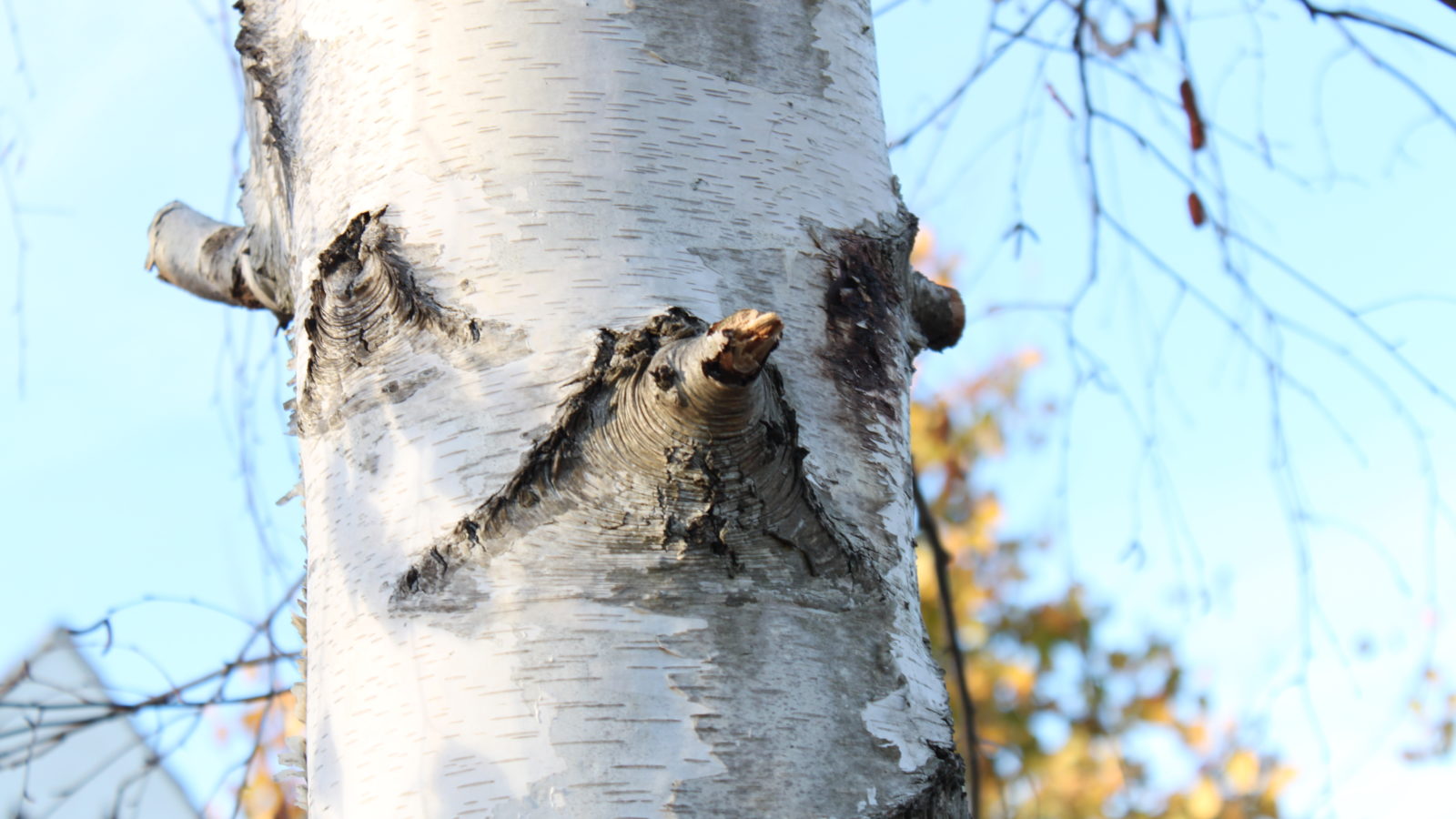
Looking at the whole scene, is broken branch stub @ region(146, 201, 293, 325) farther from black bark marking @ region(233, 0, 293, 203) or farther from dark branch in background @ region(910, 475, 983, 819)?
dark branch in background @ region(910, 475, 983, 819)

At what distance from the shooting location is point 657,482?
2.02ft

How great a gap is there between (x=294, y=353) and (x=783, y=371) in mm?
408

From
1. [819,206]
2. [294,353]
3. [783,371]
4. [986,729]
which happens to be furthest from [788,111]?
[986,729]

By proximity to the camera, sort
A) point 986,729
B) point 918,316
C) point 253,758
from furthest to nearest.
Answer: point 986,729
point 253,758
point 918,316

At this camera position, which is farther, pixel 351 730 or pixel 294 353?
pixel 294 353

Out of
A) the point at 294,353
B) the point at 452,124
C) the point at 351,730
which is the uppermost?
the point at 452,124

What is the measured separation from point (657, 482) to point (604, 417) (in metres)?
0.05

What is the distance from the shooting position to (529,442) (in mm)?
641

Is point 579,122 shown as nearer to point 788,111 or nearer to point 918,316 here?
point 788,111

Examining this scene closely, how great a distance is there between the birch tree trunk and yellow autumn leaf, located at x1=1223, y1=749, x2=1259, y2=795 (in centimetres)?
838

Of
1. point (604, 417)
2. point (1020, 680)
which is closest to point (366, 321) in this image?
point (604, 417)

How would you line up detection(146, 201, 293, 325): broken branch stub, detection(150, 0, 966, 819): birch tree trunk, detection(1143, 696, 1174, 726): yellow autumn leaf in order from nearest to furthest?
detection(150, 0, 966, 819): birch tree trunk < detection(146, 201, 293, 325): broken branch stub < detection(1143, 696, 1174, 726): yellow autumn leaf

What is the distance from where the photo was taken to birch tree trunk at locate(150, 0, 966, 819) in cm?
59

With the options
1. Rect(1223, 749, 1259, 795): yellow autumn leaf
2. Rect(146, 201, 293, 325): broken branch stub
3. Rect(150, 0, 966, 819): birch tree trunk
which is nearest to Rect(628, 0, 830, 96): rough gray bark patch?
Rect(150, 0, 966, 819): birch tree trunk
